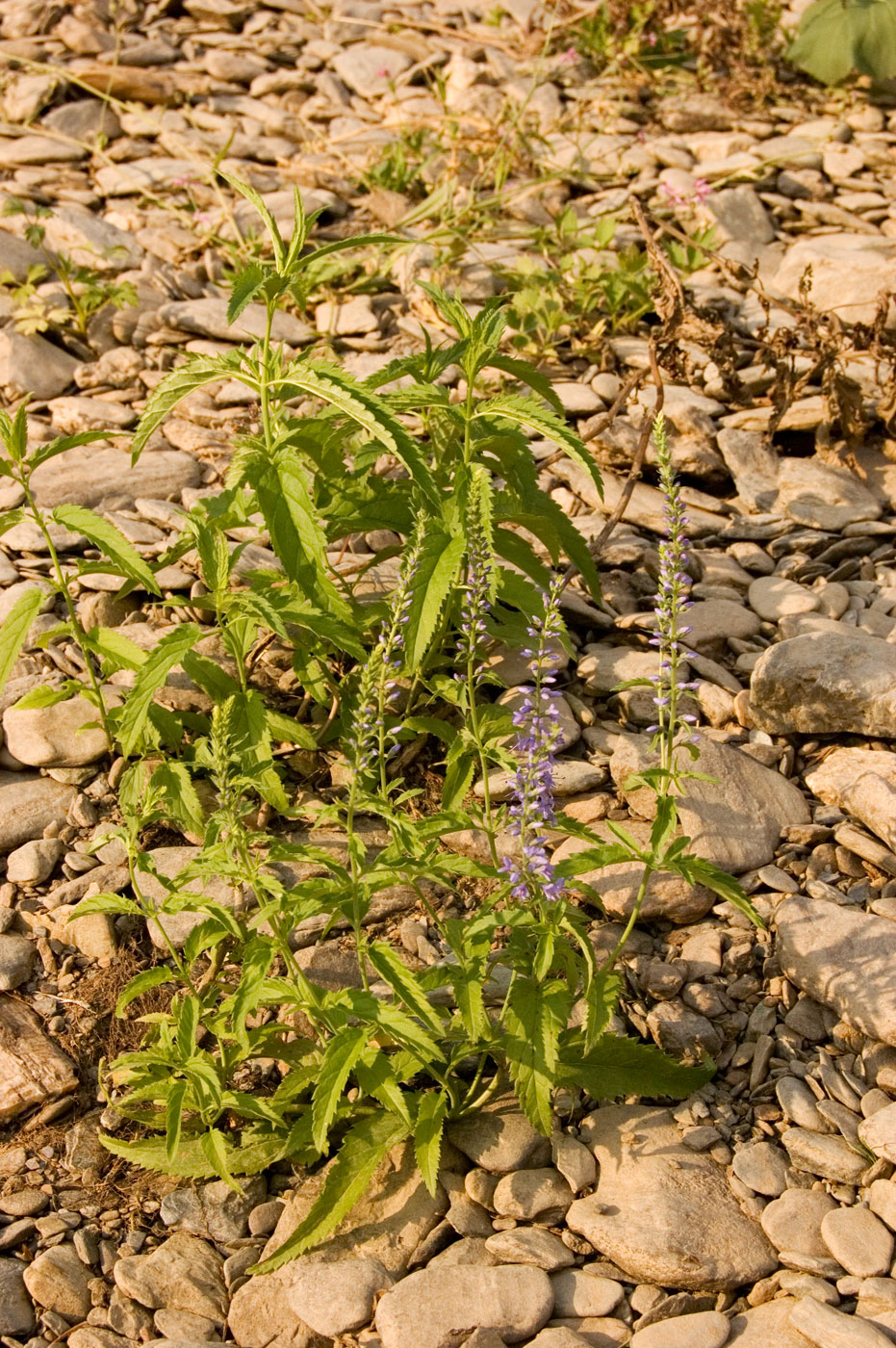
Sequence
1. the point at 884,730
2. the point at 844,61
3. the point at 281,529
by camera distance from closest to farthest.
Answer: the point at 281,529 < the point at 884,730 < the point at 844,61

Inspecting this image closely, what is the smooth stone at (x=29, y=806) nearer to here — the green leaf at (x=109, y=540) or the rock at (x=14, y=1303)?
the green leaf at (x=109, y=540)

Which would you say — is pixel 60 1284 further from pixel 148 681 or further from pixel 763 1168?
pixel 763 1168

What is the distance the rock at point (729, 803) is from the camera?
3.94 meters

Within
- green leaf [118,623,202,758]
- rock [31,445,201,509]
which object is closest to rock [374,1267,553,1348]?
green leaf [118,623,202,758]

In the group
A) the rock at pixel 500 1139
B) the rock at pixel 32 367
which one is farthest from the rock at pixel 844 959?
the rock at pixel 32 367

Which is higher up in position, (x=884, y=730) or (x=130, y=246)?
(x=130, y=246)

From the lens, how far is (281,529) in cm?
359

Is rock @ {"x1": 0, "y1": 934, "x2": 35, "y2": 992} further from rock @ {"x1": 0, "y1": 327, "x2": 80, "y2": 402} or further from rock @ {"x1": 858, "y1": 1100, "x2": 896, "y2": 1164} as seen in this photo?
rock @ {"x1": 0, "y1": 327, "x2": 80, "y2": 402}

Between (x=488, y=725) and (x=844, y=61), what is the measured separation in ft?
19.1

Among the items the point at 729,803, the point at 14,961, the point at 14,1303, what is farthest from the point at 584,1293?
the point at 14,961

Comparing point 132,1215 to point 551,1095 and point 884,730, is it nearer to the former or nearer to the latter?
point 551,1095

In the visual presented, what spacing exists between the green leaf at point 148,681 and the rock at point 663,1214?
1507 mm

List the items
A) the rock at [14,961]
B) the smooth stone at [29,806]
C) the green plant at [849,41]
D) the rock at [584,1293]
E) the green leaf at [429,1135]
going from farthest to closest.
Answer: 1. the green plant at [849,41]
2. the smooth stone at [29,806]
3. the rock at [14,961]
4. the green leaf at [429,1135]
5. the rock at [584,1293]

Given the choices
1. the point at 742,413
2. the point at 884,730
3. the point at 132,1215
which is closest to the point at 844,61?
the point at 742,413
